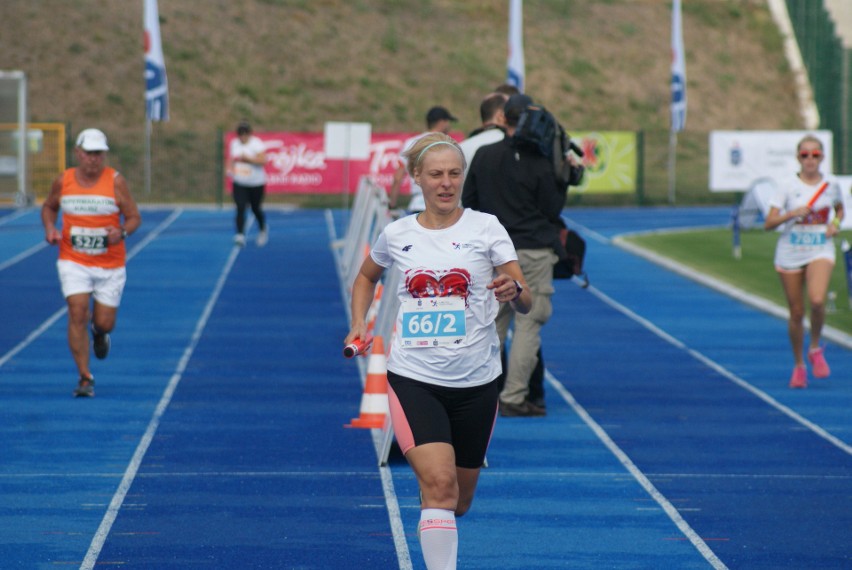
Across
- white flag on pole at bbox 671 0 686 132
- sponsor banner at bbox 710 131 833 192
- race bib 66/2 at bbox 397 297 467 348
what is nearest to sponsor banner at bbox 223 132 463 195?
white flag on pole at bbox 671 0 686 132

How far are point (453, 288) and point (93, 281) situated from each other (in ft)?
19.6

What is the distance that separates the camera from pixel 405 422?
6.02 meters

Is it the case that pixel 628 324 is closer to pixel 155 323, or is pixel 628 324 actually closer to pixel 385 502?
pixel 155 323

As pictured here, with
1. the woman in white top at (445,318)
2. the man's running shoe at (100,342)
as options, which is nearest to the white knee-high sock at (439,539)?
the woman in white top at (445,318)

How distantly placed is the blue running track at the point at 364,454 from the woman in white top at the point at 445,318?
3.45 feet

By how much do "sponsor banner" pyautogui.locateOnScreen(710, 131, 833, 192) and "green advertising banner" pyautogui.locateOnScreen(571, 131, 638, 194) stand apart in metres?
6.89

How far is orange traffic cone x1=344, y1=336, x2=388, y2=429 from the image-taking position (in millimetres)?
10312

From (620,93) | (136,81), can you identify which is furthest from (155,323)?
(620,93)

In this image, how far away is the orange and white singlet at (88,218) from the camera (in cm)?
1132

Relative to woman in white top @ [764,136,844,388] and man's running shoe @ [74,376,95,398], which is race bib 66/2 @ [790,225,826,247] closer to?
woman in white top @ [764,136,844,388]

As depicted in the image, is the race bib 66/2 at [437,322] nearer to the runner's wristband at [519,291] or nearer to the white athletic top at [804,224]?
the runner's wristband at [519,291]

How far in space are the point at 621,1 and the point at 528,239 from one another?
5685 centimetres

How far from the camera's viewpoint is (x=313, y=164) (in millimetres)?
37594

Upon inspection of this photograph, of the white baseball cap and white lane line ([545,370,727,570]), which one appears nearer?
white lane line ([545,370,727,570])
